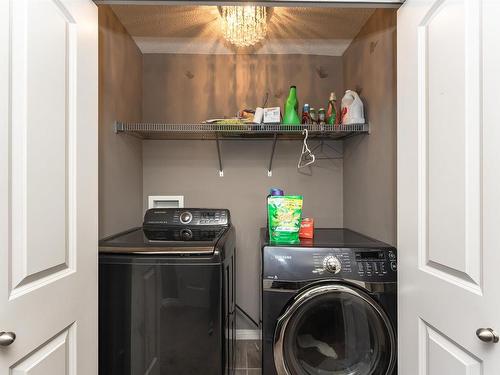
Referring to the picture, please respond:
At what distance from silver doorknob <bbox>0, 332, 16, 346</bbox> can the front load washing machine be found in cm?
110

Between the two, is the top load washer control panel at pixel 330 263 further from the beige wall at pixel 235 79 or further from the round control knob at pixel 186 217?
the beige wall at pixel 235 79

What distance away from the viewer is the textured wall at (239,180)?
2713 mm

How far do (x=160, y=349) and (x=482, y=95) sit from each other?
5.26ft

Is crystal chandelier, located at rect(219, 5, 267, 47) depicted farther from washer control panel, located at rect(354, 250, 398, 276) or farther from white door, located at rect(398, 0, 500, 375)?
washer control panel, located at rect(354, 250, 398, 276)

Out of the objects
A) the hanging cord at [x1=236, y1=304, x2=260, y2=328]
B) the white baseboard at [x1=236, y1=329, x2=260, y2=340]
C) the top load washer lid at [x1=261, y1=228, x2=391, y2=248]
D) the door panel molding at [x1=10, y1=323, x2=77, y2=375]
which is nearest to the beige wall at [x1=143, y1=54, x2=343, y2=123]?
the top load washer lid at [x1=261, y1=228, x2=391, y2=248]

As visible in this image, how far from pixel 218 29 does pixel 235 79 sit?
44 cm

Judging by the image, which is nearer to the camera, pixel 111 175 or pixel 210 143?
pixel 111 175

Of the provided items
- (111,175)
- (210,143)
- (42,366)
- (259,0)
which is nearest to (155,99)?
(210,143)

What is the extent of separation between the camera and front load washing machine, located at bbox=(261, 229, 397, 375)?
1.69 meters

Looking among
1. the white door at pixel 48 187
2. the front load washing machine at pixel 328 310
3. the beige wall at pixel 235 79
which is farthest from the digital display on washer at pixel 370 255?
the beige wall at pixel 235 79

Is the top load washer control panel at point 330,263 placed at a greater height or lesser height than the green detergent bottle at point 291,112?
lesser

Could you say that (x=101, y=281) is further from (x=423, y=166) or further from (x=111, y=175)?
(x=423, y=166)

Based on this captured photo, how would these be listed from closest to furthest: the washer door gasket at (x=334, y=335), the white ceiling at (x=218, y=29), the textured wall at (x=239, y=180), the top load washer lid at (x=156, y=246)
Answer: the top load washer lid at (x=156, y=246), the washer door gasket at (x=334, y=335), the white ceiling at (x=218, y=29), the textured wall at (x=239, y=180)

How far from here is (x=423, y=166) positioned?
1.23 m
